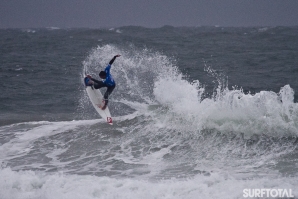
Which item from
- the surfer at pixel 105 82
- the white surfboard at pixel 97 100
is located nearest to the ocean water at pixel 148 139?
the white surfboard at pixel 97 100

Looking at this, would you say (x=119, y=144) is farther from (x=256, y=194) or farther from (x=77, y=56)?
(x=77, y=56)

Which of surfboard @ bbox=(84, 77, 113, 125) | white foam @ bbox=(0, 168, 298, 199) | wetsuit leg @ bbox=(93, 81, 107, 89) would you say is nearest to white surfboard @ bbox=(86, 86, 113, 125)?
surfboard @ bbox=(84, 77, 113, 125)

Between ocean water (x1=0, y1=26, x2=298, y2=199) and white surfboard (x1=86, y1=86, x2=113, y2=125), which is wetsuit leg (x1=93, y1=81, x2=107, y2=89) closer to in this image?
white surfboard (x1=86, y1=86, x2=113, y2=125)

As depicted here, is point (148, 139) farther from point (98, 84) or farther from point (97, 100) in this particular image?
point (97, 100)

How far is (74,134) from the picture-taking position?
35.0ft

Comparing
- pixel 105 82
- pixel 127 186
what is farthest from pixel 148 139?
pixel 127 186

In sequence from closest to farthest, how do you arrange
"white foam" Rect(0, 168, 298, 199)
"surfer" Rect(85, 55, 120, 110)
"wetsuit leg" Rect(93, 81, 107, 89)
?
"white foam" Rect(0, 168, 298, 199), "surfer" Rect(85, 55, 120, 110), "wetsuit leg" Rect(93, 81, 107, 89)

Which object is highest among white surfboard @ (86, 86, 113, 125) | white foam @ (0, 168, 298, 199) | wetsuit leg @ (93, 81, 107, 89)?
wetsuit leg @ (93, 81, 107, 89)
